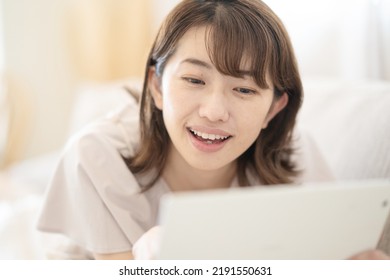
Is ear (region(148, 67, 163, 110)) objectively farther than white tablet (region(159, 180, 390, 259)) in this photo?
Yes

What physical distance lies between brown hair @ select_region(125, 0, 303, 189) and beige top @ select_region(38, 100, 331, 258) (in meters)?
0.04

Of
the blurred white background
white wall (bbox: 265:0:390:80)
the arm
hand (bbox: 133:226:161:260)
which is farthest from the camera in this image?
the blurred white background

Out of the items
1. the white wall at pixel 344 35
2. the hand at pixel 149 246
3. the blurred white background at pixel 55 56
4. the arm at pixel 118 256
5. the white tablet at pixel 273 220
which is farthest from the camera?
the blurred white background at pixel 55 56

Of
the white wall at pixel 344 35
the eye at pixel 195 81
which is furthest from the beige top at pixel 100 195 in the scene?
the white wall at pixel 344 35

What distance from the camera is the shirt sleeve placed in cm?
93

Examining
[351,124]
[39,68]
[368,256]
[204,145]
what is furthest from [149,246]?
[39,68]

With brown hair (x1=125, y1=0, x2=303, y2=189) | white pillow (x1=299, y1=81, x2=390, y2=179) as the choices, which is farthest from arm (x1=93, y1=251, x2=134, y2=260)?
white pillow (x1=299, y1=81, x2=390, y2=179)

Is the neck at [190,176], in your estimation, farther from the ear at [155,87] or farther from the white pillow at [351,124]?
the white pillow at [351,124]

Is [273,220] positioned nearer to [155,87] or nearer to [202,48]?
[202,48]

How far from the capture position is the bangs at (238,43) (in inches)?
30.7

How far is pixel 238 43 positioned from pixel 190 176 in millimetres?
380

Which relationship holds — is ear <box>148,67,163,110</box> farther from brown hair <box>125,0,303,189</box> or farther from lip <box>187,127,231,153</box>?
lip <box>187,127,231,153</box>

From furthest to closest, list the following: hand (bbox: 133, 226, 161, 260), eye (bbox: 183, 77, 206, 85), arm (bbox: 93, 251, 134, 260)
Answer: arm (bbox: 93, 251, 134, 260) < eye (bbox: 183, 77, 206, 85) < hand (bbox: 133, 226, 161, 260)

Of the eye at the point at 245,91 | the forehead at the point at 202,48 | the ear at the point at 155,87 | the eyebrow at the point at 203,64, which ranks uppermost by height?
the forehead at the point at 202,48
